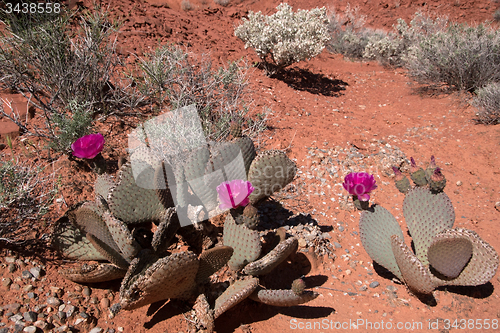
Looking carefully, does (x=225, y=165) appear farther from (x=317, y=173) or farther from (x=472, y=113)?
(x=472, y=113)

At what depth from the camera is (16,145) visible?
9.73ft

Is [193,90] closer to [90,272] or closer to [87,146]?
[87,146]

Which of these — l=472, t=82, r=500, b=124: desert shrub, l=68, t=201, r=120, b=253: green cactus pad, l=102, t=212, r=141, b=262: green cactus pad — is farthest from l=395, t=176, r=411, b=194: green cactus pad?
l=472, t=82, r=500, b=124: desert shrub

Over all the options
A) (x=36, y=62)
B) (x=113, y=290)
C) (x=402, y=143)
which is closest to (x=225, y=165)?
(x=113, y=290)

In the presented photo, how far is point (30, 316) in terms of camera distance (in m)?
1.71

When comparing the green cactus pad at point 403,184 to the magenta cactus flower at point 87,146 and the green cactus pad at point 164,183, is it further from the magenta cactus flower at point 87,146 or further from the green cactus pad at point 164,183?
the magenta cactus flower at point 87,146

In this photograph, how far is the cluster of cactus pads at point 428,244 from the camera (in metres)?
2.09

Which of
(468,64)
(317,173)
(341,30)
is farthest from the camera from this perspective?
(341,30)

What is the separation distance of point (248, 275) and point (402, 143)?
11.4 feet

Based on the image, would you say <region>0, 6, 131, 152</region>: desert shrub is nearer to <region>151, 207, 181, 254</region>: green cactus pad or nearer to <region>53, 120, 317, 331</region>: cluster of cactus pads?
<region>53, 120, 317, 331</region>: cluster of cactus pads

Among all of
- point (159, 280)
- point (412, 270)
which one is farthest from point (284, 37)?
point (159, 280)

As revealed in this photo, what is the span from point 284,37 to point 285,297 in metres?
5.77

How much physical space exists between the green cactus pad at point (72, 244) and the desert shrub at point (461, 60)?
6900 mm

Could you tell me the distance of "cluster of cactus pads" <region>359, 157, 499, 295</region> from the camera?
2.09 m
